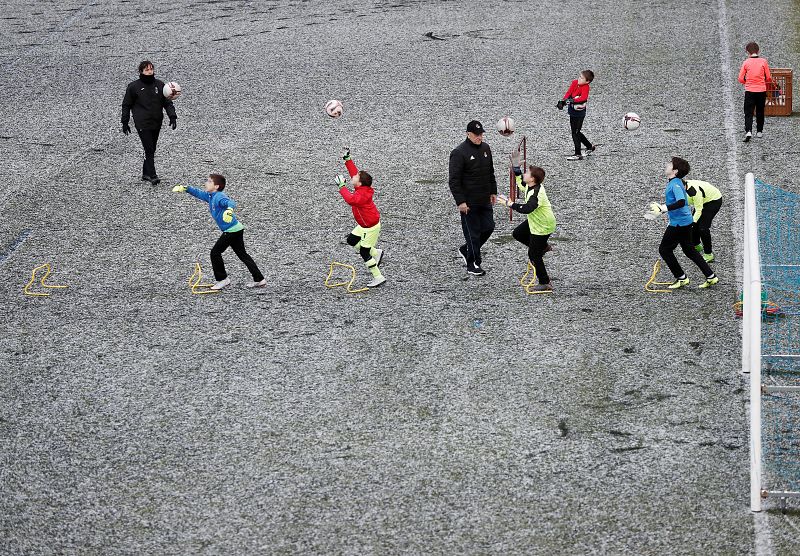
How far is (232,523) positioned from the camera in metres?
8.90

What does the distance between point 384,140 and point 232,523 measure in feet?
37.4

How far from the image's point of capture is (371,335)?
1226cm

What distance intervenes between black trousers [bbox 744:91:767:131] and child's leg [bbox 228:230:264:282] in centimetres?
933

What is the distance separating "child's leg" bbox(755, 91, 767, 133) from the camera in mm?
18109

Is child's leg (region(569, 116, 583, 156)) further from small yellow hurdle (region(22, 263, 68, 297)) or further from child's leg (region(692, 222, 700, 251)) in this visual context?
small yellow hurdle (region(22, 263, 68, 297))

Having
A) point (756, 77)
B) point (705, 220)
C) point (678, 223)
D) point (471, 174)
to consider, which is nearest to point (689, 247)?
point (678, 223)

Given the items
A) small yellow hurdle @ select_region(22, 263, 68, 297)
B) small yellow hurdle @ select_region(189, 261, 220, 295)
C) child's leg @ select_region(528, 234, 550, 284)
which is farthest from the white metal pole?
small yellow hurdle @ select_region(22, 263, 68, 297)

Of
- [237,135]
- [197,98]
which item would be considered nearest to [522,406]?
[237,135]

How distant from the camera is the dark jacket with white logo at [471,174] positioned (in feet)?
44.5

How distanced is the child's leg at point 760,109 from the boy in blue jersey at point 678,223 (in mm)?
6155

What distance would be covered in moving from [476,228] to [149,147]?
6.52 m

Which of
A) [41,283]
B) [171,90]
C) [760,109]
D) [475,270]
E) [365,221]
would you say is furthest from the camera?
[760,109]

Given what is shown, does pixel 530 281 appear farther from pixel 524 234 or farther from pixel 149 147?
pixel 149 147

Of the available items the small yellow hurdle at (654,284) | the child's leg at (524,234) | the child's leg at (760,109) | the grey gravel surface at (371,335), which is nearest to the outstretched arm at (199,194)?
the grey gravel surface at (371,335)
